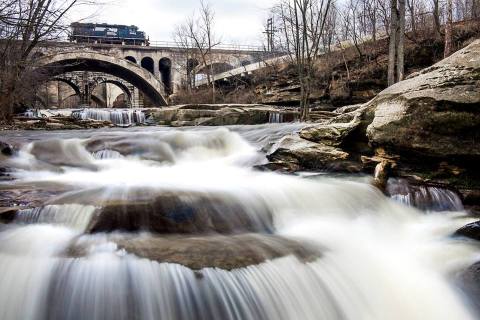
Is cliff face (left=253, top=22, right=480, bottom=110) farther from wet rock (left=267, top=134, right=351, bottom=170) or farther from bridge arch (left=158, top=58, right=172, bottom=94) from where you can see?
bridge arch (left=158, top=58, right=172, bottom=94)

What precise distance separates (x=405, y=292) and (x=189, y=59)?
141 feet

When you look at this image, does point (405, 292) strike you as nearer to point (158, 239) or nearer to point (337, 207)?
point (337, 207)

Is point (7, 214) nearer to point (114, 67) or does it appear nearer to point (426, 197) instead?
point (426, 197)

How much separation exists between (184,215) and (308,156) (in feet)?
11.9

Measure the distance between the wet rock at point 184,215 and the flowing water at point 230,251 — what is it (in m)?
0.02

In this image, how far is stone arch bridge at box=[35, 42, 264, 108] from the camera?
106 feet

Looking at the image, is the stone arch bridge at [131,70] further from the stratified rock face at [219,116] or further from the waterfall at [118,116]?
the stratified rock face at [219,116]

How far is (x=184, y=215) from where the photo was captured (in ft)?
16.5

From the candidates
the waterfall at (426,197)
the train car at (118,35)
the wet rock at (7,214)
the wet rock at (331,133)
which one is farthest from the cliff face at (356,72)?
the train car at (118,35)

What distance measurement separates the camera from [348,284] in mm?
4074

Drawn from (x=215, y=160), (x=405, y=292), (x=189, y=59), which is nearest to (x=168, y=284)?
(x=405, y=292)

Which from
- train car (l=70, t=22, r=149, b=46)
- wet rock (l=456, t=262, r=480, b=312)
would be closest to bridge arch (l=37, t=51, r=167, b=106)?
train car (l=70, t=22, r=149, b=46)

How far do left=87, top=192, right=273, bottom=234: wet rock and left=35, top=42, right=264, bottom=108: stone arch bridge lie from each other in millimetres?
26611

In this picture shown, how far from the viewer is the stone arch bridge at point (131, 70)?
3234cm
